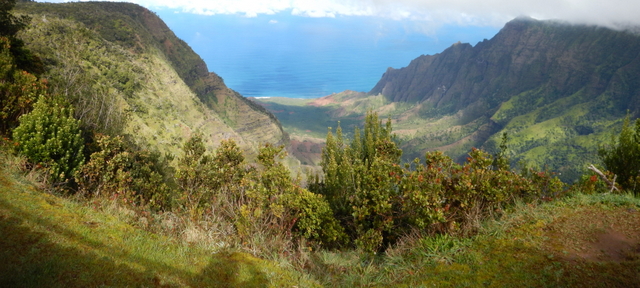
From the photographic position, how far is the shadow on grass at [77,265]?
522cm

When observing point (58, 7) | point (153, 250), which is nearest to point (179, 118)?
point (58, 7)

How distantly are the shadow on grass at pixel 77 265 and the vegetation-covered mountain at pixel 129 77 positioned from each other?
59.6ft

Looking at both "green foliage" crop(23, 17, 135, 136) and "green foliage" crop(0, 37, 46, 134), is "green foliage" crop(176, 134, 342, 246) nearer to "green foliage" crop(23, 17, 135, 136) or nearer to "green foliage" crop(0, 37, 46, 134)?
"green foliage" crop(0, 37, 46, 134)

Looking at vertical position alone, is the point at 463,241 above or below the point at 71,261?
below

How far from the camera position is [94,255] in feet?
20.0

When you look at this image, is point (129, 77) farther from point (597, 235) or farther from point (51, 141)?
point (597, 235)

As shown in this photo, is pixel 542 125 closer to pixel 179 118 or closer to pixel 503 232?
pixel 179 118

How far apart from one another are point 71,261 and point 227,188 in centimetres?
670

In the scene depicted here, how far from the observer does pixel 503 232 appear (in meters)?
7.79

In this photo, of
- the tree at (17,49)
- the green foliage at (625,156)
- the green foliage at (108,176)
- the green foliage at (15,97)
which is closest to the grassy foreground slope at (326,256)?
the green foliage at (108,176)

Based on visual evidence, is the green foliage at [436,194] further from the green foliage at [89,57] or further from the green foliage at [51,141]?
the green foliage at [89,57]

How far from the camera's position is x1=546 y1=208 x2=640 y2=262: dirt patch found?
640 centimetres

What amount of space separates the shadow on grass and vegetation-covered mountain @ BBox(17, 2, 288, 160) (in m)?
18.2

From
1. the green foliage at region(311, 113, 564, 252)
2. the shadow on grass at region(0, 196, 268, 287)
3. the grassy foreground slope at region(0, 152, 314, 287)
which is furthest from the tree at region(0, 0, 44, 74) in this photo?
the green foliage at region(311, 113, 564, 252)
